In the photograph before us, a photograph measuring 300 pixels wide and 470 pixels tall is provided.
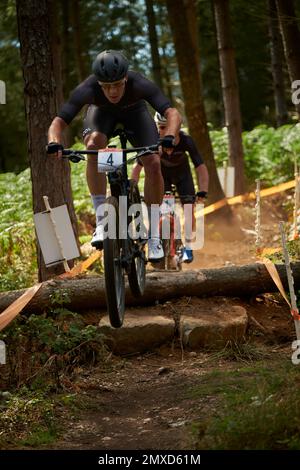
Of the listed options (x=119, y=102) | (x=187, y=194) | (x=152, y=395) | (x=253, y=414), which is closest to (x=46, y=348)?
(x=152, y=395)

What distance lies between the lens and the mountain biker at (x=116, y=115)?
710cm

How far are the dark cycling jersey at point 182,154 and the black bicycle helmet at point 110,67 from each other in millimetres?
3608

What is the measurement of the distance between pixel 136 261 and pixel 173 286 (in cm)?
139

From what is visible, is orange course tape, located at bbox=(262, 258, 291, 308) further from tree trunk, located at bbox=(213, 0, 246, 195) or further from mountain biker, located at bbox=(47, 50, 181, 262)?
tree trunk, located at bbox=(213, 0, 246, 195)

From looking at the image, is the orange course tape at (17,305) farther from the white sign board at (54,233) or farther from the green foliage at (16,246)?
the green foliage at (16,246)

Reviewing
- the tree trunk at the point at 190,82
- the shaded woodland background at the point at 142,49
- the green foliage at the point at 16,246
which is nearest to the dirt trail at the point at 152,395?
the green foliage at the point at 16,246

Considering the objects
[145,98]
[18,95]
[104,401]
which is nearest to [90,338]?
[104,401]

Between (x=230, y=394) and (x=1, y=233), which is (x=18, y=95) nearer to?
→ (x=1, y=233)

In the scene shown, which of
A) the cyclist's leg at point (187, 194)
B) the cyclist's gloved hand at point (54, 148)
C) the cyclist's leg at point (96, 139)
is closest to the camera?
the cyclist's gloved hand at point (54, 148)

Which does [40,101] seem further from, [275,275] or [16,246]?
[275,275]

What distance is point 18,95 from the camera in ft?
89.1

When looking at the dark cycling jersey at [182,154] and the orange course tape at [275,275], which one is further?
the dark cycling jersey at [182,154]

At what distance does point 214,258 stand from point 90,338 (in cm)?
647
